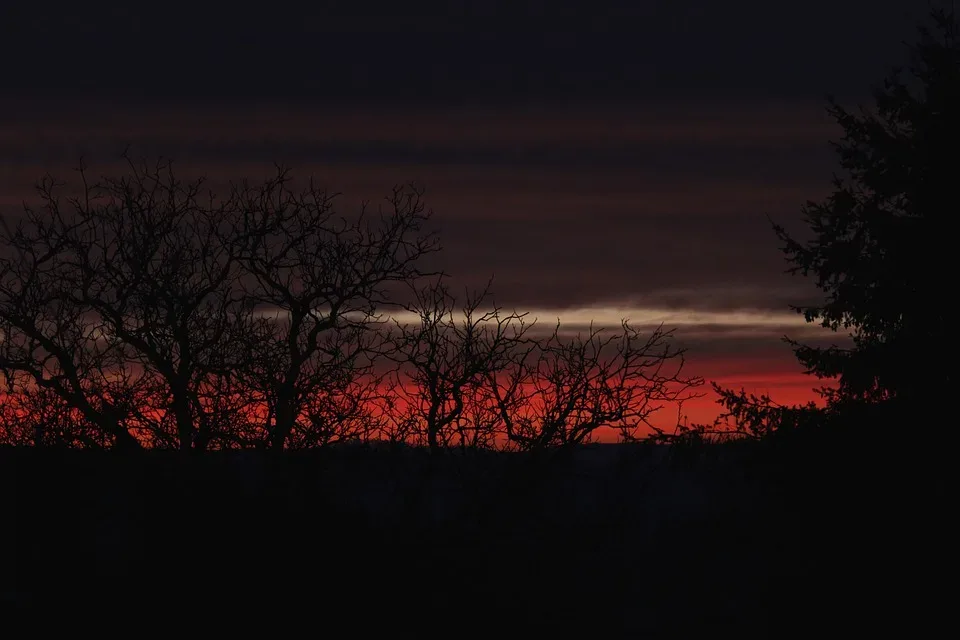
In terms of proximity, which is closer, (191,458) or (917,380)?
(191,458)

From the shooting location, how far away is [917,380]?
18750 millimetres

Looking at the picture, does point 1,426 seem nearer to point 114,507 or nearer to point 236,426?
point 236,426

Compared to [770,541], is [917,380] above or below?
above

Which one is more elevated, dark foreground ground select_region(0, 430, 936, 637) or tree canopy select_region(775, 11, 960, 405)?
tree canopy select_region(775, 11, 960, 405)

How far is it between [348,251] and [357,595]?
24.3 ft

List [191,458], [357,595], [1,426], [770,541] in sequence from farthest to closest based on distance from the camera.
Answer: [1,426] < [770,541] < [191,458] < [357,595]

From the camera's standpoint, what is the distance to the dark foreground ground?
1230 cm

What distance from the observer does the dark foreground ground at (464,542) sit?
40.3ft

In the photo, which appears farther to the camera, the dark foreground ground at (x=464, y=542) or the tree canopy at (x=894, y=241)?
the tree canopy at (x=894, y=241)

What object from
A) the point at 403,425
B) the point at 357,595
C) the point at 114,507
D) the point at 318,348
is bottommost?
the point at 357,595

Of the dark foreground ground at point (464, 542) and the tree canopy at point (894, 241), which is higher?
the tree canopy at point (894, 241)

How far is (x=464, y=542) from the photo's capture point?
1438cm

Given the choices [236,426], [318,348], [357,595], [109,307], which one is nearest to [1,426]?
[109,307]

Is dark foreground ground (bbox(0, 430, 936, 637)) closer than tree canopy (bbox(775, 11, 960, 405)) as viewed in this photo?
Yes
